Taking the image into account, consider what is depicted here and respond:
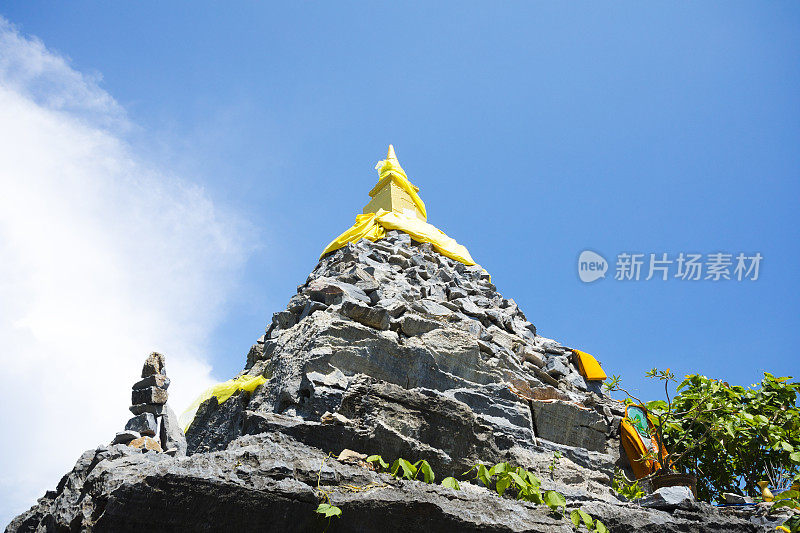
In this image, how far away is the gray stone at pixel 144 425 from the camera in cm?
680

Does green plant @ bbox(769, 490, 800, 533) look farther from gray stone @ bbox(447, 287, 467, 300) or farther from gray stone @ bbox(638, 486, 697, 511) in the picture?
gray stone @ bbox(447, 287, 467, 300)

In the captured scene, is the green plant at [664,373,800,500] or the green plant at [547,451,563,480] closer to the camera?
the green plant at [547,451,563,480]

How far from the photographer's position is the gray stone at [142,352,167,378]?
7266 mm

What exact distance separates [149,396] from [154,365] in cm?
44

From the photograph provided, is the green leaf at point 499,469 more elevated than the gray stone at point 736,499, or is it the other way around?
the gray stone at point 736,499

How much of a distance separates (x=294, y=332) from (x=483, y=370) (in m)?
2.91

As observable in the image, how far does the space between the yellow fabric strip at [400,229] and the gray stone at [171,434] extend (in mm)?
6940

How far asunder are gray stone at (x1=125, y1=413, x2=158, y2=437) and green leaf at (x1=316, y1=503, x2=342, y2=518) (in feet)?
14.4

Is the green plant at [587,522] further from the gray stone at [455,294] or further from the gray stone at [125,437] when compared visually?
the gray stone at [455,294]

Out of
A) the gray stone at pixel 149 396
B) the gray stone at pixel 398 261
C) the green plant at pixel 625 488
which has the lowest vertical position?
the gray stone at pixel 149 396

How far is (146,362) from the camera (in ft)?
24.0

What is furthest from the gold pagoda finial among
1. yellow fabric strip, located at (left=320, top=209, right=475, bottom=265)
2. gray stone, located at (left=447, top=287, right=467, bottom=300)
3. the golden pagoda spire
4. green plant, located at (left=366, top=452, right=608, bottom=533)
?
green plant, located at (left=366, top=452, right=608, bottom=533)

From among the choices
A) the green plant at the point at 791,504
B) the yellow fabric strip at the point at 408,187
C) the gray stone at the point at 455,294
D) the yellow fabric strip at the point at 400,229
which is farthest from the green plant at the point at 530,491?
the yellow fabric strip at the point at 408,187

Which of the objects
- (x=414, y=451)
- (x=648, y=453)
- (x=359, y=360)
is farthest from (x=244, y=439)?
(x=648, y=453)
